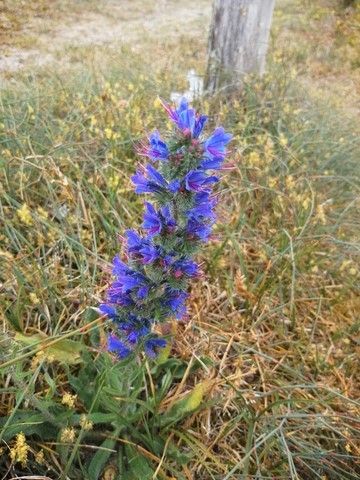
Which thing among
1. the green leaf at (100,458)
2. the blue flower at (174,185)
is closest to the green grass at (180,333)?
the green leaf at (100,458)

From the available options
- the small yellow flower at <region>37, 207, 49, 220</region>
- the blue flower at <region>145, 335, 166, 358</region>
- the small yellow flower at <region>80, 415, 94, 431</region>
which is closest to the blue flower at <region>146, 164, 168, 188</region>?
the blue flower at <region>145, 335, 166, 358</region>

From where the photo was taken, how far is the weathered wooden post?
4.14 meters

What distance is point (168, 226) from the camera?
4.52 feet

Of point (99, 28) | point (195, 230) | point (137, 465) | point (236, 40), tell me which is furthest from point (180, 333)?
point (99, 28)

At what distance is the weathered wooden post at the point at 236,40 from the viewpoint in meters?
4.14

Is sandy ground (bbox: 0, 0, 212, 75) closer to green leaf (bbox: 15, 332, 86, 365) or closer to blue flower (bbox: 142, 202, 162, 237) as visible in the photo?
green leaf (bbox: 15, 332, 86, 365)

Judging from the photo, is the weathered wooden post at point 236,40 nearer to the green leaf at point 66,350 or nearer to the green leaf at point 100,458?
the green leaf at point 66,350

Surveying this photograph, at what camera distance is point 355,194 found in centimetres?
375

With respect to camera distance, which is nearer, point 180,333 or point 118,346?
point 118,346

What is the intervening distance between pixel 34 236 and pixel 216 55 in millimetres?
2835

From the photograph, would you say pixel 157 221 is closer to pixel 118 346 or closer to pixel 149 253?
pixel 149 253

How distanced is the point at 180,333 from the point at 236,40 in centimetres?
319

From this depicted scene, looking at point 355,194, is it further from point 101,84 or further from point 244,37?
point 101,84

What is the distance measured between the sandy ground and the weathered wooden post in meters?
2.01
